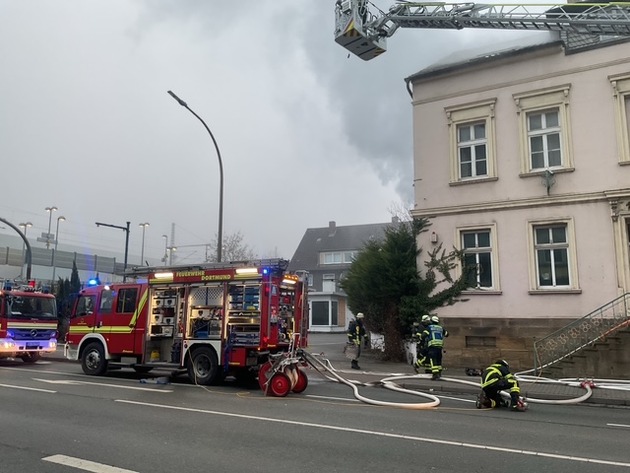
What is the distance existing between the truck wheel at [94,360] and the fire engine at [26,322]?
13.3ft

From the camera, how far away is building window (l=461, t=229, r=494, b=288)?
16750 mm

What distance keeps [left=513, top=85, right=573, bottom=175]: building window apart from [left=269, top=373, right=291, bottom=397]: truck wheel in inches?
397

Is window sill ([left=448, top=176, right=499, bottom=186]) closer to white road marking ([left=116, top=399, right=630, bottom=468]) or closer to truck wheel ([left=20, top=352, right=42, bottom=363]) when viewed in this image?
white road marking ([left=116, top=399, right=630, bottom=468])

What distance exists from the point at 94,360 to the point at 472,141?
13.2 m

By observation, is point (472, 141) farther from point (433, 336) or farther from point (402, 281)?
point (433, 336)

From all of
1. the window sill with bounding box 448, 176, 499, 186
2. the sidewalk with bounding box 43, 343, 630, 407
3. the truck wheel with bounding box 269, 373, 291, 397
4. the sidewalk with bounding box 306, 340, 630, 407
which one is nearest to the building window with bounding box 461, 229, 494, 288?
the window sill with bounding box 448, 176, 499, 186

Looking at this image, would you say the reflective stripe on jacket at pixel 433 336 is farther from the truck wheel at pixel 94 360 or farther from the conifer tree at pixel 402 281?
the truck wheel at pixel 94 360

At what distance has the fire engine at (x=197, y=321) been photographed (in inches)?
482

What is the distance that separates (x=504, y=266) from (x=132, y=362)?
11004 mm

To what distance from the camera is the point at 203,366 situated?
12641 mm

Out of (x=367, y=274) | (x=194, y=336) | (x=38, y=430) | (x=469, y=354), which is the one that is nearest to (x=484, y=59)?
(x=367, y=274)

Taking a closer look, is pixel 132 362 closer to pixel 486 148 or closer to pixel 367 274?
pixel 367 274

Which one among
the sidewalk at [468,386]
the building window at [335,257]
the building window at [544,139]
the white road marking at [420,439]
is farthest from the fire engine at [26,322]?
the building window at [335,257]

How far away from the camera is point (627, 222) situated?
1504cm
